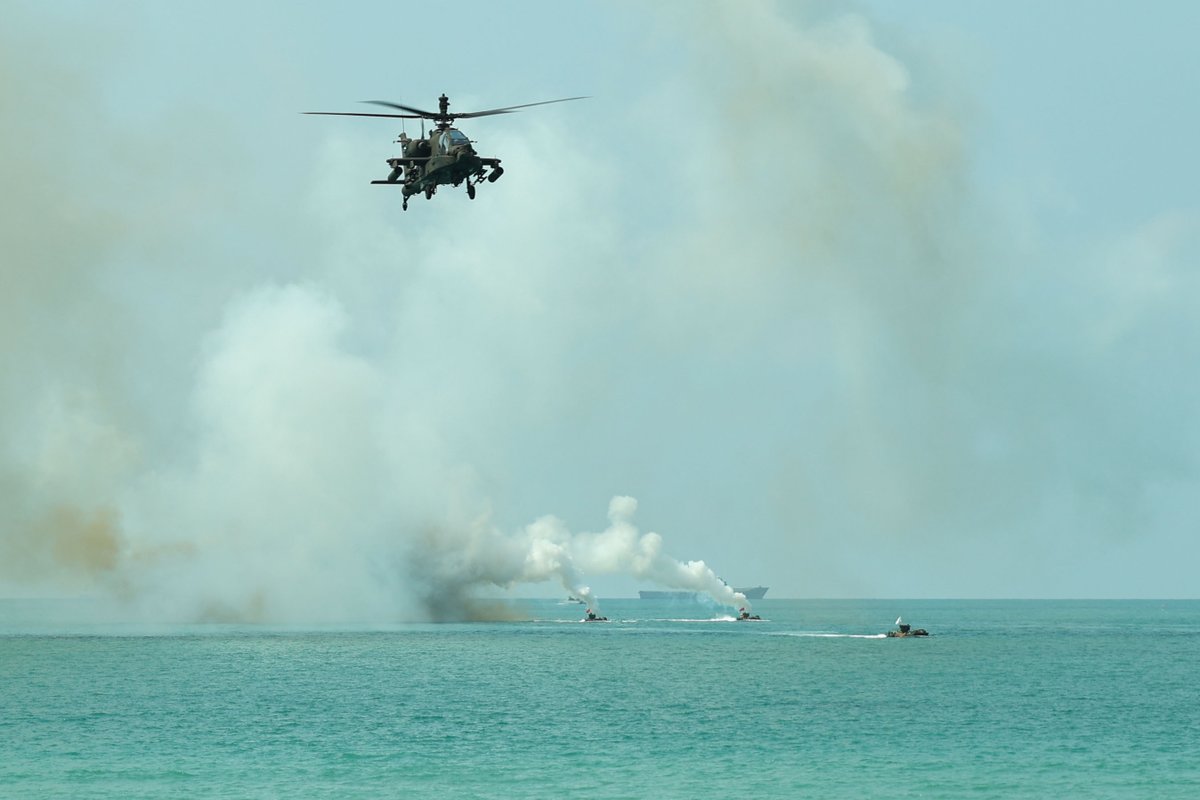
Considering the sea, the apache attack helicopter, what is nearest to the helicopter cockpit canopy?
the apache attack helicopter

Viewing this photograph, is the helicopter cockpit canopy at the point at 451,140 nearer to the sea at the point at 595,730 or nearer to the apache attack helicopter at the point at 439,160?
the apache attack helicopter at the point at 439,160

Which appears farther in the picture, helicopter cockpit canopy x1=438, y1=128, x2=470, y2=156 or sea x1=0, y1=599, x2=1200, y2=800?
helicopter cockpit canopy x1=438, y1=128, x2=470, y2=156

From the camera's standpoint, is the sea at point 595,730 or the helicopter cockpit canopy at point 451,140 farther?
the helicopter cockpit canopy at point 451,140

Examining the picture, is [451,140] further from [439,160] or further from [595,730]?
[595,730]

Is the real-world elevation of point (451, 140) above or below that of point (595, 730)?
above

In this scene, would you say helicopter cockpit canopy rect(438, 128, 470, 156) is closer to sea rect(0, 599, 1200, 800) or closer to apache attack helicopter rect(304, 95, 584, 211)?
apache attack helicopter rect(304, 95, 584, 211)

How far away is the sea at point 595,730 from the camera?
84.2 m

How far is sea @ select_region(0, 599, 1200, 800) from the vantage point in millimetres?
84250

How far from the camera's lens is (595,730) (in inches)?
4284

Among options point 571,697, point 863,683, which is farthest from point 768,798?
point 863,683

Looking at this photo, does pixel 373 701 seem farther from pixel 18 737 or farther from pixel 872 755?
pixel 872 755

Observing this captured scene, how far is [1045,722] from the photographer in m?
115

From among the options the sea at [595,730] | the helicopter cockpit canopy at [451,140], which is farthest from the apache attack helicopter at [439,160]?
the sea at [595,730]

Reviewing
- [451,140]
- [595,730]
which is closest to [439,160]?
[451,140]
